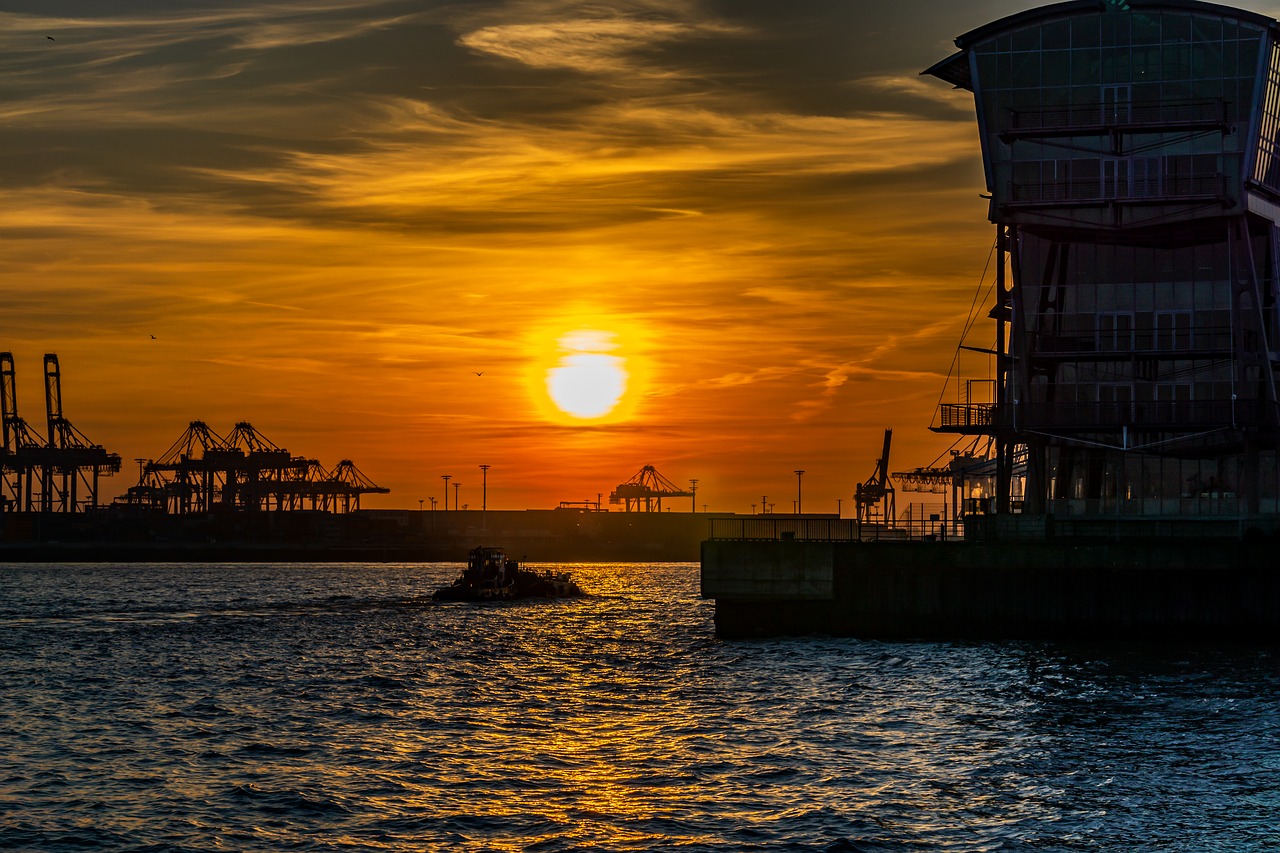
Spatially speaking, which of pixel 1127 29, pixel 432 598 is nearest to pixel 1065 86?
pixel 1127 29

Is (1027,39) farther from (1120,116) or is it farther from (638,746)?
(638,746)

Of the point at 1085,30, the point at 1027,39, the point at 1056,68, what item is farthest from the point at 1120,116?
the point at 1027,39

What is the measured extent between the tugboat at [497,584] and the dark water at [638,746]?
38593 mm

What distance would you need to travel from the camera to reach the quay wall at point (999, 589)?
64.8 m

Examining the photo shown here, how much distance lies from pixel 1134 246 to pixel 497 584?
52.7 m

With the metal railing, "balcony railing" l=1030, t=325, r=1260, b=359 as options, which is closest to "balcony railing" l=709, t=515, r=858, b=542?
"balcony railing" l=1030, t=325, r=1260, b=359

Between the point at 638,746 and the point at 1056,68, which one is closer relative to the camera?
the point at 638,746

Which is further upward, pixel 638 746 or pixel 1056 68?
pixel 1056 68

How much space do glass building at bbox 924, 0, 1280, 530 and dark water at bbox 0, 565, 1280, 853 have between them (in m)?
21.7

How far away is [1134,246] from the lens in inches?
3383

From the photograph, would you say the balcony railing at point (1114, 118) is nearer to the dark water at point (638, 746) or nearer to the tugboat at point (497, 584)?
the dark water at point (638, 746)

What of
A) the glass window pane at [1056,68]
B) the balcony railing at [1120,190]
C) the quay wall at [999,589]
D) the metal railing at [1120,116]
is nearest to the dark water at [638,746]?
the quay wall at [999,589]

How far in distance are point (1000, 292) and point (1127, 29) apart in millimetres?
15858

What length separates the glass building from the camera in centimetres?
8181
